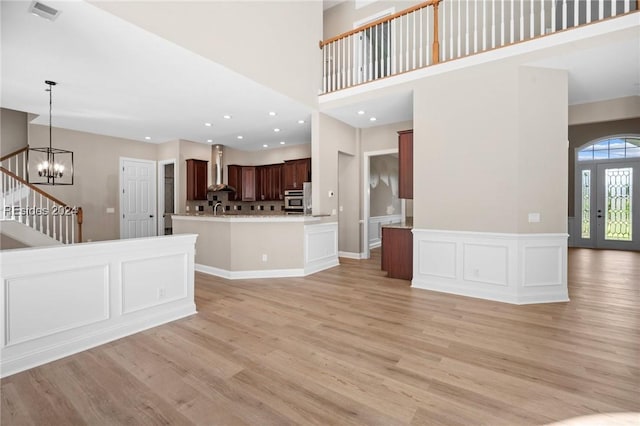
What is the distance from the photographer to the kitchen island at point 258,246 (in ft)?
16.9

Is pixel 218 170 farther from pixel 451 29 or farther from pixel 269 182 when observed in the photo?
pixel 451 29

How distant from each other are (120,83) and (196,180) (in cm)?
390

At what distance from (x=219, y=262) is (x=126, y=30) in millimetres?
3555

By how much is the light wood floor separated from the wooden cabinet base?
1211 mm

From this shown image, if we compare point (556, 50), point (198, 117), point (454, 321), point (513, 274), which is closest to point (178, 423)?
point (454, 321)

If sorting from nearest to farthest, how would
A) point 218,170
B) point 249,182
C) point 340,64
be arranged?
point 340,64 < point 218,170 < point 249,182

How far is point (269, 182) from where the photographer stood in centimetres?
885

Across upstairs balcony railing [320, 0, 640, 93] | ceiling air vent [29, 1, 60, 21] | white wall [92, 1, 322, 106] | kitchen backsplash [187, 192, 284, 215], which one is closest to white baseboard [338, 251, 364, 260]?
kitchen backsplash [187, 192, 284, 215]

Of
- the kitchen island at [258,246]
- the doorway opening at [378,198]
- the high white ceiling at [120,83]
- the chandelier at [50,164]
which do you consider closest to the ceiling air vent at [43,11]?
the high white ceiling at [120,83]

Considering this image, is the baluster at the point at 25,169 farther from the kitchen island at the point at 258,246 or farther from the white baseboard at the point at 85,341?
the white baseboard at the point at 85,341

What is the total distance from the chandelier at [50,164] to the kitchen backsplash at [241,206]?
292cm

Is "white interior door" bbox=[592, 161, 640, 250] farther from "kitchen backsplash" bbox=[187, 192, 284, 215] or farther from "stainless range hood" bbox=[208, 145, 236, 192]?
"stainless range hood" bbox=[208, 145, 236, 192]

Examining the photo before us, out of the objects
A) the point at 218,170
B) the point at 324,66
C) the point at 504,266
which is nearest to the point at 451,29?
the point at 324,66

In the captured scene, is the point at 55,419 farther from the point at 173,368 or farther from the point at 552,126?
the point at 552,126
